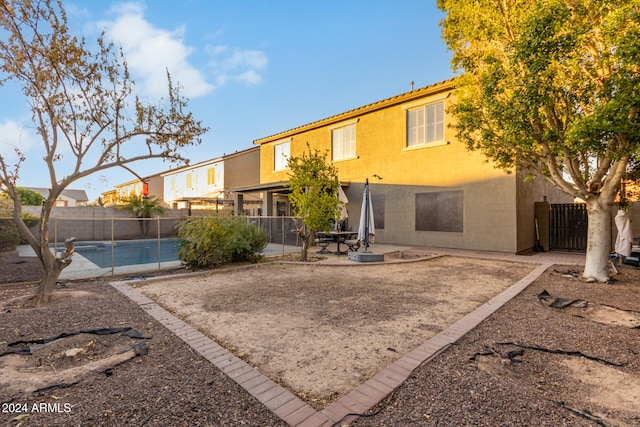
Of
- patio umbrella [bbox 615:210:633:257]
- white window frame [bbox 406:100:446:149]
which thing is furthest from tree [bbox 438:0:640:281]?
white window frame [bbox 406:100:446:149]

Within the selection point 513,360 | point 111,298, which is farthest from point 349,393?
point 111,298

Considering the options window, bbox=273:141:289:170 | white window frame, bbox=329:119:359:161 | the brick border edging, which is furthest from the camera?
window, bbox=273:141:289:170

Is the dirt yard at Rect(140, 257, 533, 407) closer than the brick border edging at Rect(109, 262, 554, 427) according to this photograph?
No

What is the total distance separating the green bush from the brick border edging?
4.15 metres

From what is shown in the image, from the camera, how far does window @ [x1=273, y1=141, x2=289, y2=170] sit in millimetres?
21406

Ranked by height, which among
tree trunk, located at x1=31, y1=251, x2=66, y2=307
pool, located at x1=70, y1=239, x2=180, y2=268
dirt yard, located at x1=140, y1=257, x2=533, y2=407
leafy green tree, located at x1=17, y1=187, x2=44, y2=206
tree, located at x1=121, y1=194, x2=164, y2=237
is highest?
leafy green tree, located at x1=17, y1=187, x2=44, y2=206

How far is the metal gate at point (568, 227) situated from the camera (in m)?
12.8

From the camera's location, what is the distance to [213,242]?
926 centimetres

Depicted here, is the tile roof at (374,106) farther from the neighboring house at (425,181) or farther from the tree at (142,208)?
the tree at (142,208)

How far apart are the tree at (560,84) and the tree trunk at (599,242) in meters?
0.02

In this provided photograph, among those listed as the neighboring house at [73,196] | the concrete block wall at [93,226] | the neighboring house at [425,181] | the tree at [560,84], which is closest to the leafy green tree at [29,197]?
the concrete block wall at [93,226]

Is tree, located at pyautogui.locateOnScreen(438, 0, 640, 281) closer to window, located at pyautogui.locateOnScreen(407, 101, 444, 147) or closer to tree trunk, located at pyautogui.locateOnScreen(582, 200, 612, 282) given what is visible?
tree trunk, located at pyautogui.locateOnScreen(582, 200, 612, 282)

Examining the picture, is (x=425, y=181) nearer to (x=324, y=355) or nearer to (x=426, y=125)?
(x=426, y=125)

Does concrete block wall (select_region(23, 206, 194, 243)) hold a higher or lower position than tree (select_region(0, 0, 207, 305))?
lower
